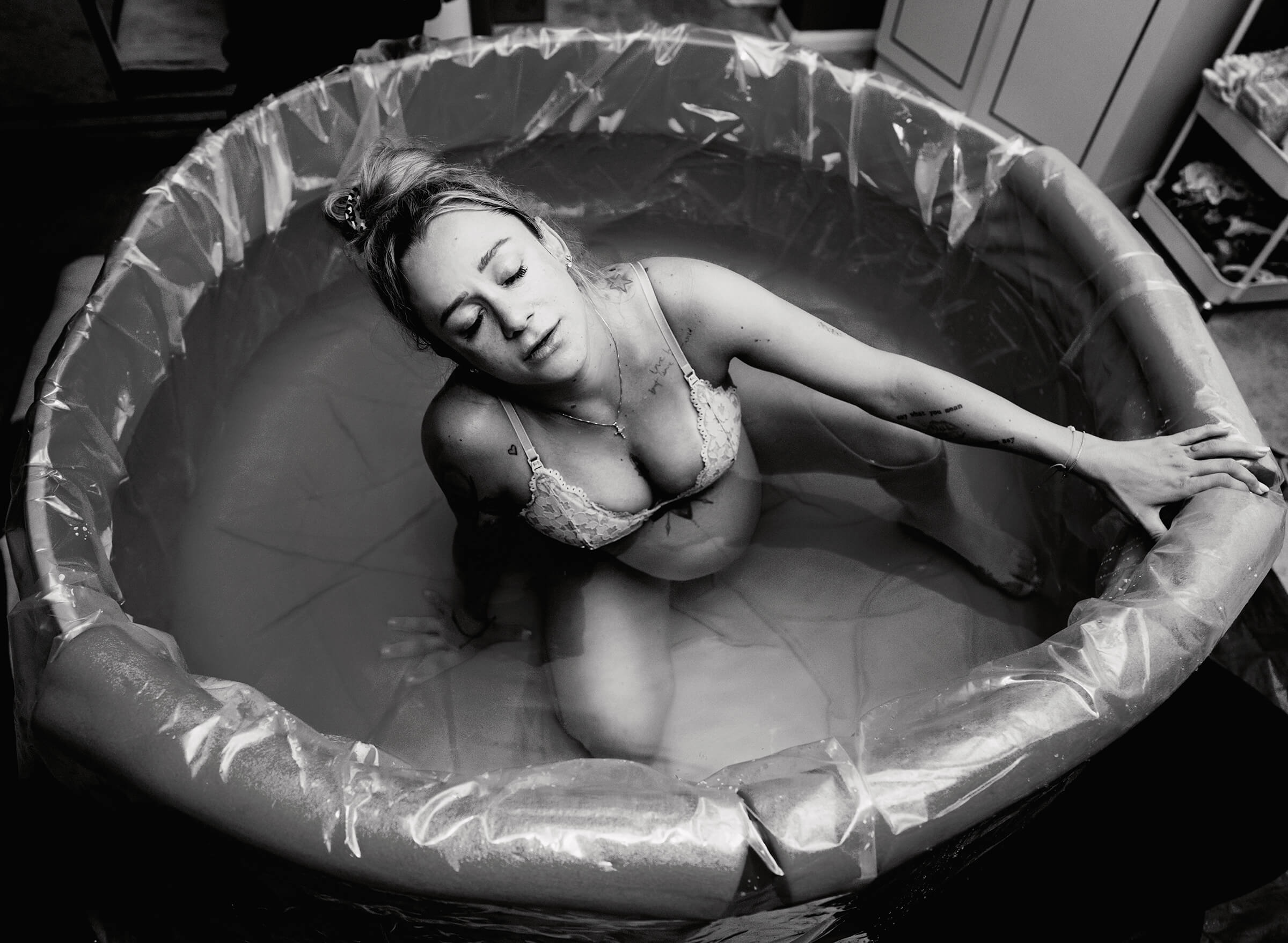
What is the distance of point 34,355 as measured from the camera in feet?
5.32

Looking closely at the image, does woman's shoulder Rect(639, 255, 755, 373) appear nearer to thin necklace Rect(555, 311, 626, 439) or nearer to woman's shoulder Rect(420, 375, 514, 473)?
thin necklace Rect(555, 311, 626, 439)

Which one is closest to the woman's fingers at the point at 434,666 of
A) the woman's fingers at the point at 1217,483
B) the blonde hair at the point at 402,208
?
the blonde hair at the point at 402,208

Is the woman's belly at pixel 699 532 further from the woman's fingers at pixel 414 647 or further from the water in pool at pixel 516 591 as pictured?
the woman's fingers at pixel 414 647

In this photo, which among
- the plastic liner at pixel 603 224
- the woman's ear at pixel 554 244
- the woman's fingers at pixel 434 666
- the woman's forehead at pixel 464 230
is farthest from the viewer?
Result: the woman's fingers at pixel 434 666

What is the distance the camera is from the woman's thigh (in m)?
1.33

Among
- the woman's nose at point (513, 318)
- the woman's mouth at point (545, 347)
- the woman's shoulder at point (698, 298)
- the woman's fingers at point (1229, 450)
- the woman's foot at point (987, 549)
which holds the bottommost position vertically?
the woman's foot at point (987, 549)

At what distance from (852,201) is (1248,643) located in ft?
3.46

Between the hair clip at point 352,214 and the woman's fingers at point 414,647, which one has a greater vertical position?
the hair clip at point 352,214

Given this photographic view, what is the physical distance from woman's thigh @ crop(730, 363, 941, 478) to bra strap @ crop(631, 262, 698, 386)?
0.86ft

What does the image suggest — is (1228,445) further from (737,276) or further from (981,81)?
(981,81)

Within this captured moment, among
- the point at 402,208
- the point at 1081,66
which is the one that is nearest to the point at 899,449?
the point at 402,208

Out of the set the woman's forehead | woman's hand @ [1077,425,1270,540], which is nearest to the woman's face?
the woman's forehead

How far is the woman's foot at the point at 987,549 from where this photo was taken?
137 cm

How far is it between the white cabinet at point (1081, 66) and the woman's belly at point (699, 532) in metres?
1.29
